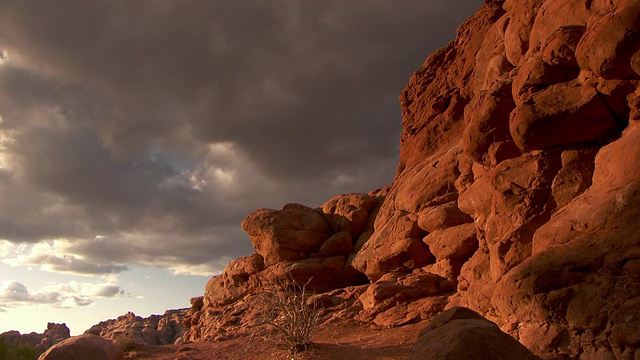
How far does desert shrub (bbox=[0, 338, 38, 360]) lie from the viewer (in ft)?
59.0

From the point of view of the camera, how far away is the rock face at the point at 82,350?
15063mm

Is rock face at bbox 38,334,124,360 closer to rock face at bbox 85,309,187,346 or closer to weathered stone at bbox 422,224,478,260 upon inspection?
weathered stone at bbox 422,224,478,260

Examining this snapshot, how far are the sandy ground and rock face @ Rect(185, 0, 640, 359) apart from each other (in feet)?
4.59

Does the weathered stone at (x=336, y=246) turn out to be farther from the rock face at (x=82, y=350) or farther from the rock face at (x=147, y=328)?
the rock face at (x=147, y=328)

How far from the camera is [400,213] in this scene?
975 inches

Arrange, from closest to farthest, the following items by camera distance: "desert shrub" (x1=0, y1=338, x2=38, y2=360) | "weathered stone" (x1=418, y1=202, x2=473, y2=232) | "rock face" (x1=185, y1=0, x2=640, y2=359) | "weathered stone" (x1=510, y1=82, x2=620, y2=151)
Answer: "rock face" (x1=185, y1=0, x2=640, y2=359) < "weathered stone" (x1=510, y1=82, x2=620, y2=151) < "desert shrub" (x1=0, y1=338, x2=38, y2=360) < "weathered stone" (x1=418, y1=202, x2=473, y2=232)

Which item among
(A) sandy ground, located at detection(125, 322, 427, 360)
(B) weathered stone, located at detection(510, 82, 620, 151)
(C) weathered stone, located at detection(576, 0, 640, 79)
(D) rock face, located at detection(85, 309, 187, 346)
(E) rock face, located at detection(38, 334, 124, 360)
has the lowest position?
(A) sandy ground, located at detection(125, 322, 427, 360)

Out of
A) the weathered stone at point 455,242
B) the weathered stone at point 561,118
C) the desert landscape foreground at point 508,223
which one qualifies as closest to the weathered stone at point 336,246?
the desert landscape foreground at point 508,223

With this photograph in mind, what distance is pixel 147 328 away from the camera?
258 ft

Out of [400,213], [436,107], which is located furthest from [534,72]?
[436,107]

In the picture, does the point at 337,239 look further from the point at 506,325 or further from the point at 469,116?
the point at 506,325

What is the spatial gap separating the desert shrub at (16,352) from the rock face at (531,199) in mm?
10914

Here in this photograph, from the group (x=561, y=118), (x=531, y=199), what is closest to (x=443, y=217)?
(x=531, y=199)

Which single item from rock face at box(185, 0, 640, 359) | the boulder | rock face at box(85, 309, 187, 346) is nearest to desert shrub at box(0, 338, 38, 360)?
rock face at box(185, 0, 640, 359)
